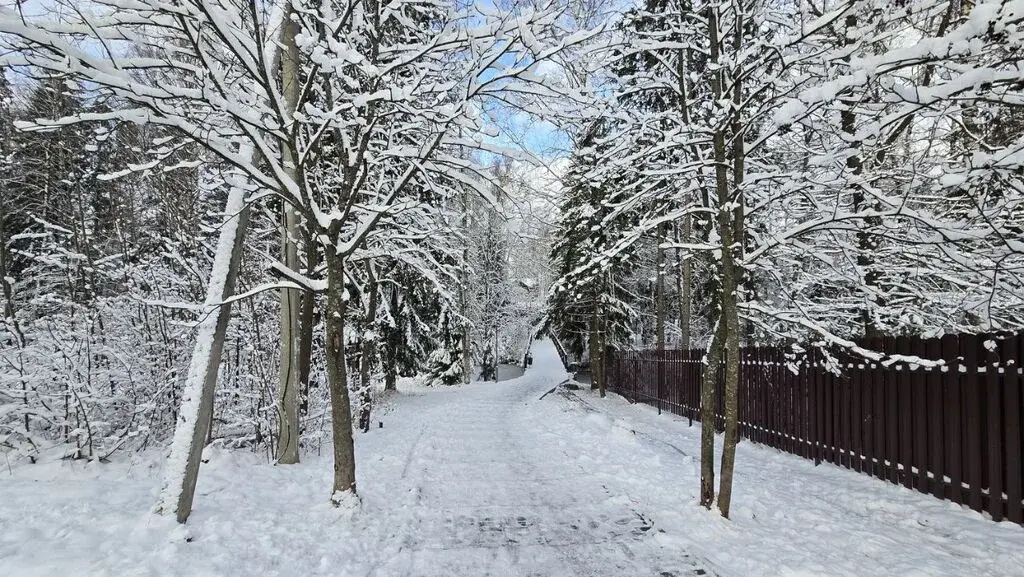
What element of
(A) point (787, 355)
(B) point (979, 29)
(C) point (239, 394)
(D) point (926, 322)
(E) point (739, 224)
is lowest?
(C) point (239, 394)

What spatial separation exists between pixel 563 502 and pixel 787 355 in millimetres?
4560

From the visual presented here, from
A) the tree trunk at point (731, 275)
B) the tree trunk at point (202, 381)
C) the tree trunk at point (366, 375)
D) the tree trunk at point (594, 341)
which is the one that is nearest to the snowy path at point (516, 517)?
the tree trunk at point (731, 275)

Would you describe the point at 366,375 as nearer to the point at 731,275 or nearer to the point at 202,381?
the point at 202,381

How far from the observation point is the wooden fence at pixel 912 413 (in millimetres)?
4770

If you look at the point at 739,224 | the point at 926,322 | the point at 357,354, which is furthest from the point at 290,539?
the point at 926,322

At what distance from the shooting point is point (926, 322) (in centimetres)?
830

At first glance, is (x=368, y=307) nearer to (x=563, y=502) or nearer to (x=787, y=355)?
(x=563, y=502)

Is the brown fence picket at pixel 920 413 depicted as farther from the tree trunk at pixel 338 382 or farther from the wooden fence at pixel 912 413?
the tree trunk at pixel 338 382

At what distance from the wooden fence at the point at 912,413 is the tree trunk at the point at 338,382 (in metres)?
5.40

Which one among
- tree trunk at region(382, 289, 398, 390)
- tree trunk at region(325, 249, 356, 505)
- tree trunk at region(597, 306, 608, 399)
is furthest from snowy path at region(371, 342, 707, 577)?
tree trunk at region(597, 306, 608, 399)

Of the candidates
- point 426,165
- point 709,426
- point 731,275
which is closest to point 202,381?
point 426,165

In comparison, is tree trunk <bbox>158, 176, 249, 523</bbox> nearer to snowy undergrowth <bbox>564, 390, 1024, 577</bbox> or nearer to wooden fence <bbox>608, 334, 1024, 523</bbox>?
snowy undergrowth <bbox>564, 390, 1024, 577</bbox>

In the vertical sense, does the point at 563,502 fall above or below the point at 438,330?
below

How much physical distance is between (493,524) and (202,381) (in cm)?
311
